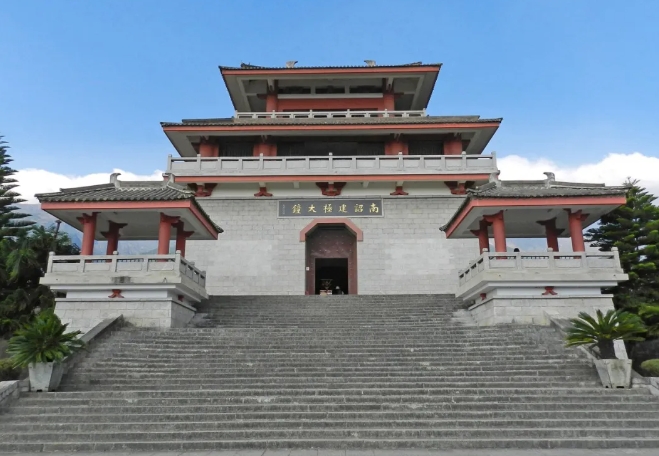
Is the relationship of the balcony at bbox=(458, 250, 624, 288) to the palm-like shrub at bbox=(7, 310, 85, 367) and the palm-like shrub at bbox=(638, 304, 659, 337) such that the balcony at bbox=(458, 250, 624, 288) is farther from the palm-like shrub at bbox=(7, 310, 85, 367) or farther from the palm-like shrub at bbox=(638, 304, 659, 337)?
the palm-like shrub at bbox=(7, 310, 85, 367)

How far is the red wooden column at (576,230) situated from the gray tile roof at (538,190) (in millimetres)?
790

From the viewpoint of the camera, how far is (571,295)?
12.8 meters

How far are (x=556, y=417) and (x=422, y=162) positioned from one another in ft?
45.9

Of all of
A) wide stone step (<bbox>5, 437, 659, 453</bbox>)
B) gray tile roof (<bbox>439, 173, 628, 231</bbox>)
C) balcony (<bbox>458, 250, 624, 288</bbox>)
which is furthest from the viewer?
gray tile roof (<bbox>439, 173, 628, 231</bbox>)

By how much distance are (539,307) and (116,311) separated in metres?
12.2

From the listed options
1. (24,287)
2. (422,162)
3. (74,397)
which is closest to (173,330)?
(74,397)

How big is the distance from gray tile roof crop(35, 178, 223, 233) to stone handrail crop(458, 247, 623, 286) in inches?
370

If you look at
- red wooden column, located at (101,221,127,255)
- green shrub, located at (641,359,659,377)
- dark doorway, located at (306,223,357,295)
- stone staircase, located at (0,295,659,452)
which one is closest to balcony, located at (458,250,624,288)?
stone staircase, located at (0,295,659,452)

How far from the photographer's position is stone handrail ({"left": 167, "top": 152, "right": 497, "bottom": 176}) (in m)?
20.0

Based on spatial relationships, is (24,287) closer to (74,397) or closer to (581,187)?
(74,397)

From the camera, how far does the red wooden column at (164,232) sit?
1382 centimetres

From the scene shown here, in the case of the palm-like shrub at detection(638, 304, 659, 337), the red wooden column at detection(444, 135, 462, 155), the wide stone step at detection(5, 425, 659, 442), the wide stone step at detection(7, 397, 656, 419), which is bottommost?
the wide stone step at detection(5, 425, 659, 442)

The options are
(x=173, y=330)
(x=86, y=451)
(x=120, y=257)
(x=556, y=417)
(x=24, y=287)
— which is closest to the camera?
(x=86, y=451)

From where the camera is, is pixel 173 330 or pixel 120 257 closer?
pixel 173 330
